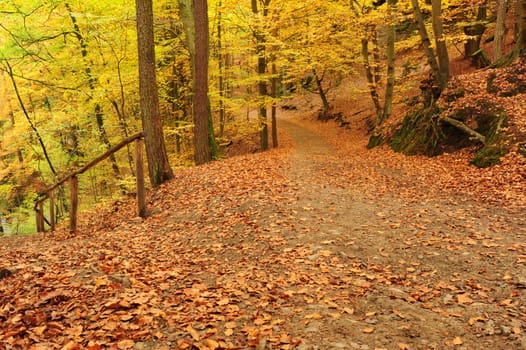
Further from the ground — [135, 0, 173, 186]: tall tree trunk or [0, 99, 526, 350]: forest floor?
[135, 0, 173, 186]: tall tree trunk

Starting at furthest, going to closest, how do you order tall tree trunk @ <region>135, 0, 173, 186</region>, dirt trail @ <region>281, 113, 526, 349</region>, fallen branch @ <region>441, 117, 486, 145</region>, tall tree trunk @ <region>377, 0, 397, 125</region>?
tall tree trunk @ <region>377, 0, 397, 125</region>, fallen branch @ <region>441, 117, 486, 145</region>, tall tree trunk @ <region>135, 0, 173, 186</region>, dirt trail @ <region>281, 113, 526, 349</region>

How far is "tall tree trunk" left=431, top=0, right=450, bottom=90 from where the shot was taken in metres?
13.0

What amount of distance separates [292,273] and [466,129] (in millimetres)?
9421

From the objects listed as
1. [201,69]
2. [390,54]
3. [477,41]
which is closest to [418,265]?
[201,69]

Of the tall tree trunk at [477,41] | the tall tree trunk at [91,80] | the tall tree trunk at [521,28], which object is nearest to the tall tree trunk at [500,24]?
the tall tree trunk at [521,28]

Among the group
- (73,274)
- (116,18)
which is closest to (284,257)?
(73,274)

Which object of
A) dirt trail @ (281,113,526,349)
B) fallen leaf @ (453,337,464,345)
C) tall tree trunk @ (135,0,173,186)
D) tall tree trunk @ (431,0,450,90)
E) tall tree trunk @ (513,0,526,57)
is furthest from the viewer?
tall tree trunk @ (431,0,450,90)

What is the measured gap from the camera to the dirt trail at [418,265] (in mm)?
3547

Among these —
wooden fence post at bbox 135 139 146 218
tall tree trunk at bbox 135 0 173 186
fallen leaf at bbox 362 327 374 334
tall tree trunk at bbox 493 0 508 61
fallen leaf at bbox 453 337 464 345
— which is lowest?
fallen leaf at bbox 453 337 464 345

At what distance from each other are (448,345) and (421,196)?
569 cm

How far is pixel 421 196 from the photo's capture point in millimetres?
8578

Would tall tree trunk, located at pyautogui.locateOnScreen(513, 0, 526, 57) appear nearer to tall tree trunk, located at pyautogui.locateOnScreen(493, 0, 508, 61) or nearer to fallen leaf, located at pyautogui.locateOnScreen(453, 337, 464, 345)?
tall tree trunk, located at pyautogui.locateOnScreen(493, 0, 508, 61)

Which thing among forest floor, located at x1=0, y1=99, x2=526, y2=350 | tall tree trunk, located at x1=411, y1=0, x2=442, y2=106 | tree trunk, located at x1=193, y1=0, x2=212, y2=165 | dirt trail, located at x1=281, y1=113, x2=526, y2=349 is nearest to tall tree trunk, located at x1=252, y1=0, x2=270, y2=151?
tree trunk, located at x1=193, y1=0, x2=212, y2=165

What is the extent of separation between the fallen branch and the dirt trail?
10.1 ft
